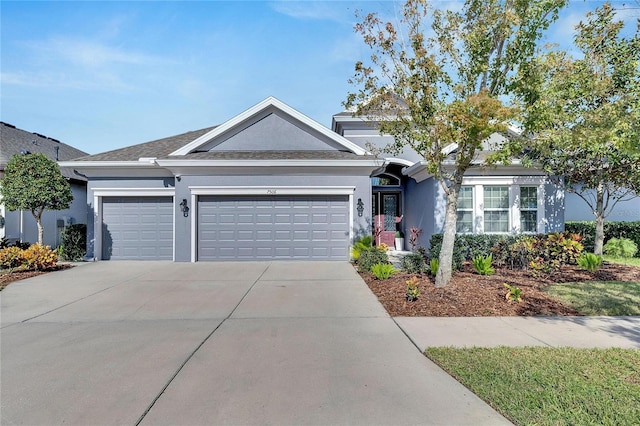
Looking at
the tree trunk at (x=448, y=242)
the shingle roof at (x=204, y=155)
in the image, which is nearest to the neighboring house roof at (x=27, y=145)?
the shingle roof at (x=204, y=155)

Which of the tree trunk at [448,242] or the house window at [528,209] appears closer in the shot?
the tree trunk at [448,242]

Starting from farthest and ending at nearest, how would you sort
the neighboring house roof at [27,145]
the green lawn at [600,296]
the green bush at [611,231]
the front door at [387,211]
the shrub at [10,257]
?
1. the front door at [387,211]
2. the neighboring house roof at [27,145]
3. the green bush at [611,231]
4. the shrub at [10,257]
5. the green lawn at [600,296]

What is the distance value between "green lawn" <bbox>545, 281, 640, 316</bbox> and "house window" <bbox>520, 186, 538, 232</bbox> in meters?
3.80

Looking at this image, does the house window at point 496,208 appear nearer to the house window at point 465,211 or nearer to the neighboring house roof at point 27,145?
the house window at point 465,211

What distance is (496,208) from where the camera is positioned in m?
Result: 11.6

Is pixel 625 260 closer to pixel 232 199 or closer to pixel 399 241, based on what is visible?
pixel 399 241

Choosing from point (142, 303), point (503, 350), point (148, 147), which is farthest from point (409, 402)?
point (148, 147)

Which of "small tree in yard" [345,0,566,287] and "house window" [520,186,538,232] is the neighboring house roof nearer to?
"small tree in yard" [345,0,566,287]

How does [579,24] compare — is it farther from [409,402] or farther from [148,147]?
[148,147]

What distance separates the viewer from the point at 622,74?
948cm

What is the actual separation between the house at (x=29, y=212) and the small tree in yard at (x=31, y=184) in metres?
2.75

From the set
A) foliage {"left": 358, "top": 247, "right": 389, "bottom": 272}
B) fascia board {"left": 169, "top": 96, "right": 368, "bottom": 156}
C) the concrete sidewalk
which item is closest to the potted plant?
fascia board {"left": 169, "top": 96, "right": 368, "bottom": 156}

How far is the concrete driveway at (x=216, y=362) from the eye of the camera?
2986mm

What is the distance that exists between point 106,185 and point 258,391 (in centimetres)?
1220
